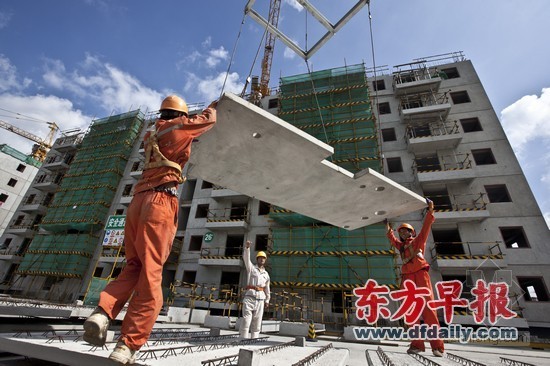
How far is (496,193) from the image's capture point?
50.8ft

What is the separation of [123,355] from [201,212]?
20.5m

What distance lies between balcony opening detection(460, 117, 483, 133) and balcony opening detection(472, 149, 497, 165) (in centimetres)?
199

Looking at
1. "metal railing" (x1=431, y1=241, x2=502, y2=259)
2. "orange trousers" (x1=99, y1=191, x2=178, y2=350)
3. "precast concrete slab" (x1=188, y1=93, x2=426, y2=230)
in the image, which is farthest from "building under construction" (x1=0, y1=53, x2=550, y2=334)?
"orange trousers" (x1=99, y1=191, x2=178, y2=350)

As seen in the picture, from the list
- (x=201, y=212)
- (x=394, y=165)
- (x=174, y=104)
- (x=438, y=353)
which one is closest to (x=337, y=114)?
(x=394, y=165)

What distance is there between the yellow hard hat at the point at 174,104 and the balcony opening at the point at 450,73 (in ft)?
78.1

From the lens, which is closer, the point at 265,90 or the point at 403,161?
the point at 403,161

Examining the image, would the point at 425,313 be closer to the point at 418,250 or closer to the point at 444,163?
the point at 418,250

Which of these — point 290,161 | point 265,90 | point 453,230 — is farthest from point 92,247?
point 453,230

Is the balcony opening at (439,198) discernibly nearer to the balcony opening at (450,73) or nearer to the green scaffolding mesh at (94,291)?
the balcony opening at (450,73)

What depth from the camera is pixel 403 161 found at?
1745 cm

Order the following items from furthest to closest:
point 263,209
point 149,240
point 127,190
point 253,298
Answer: point 127,190
point 263,209
point 253,298
point 149,240

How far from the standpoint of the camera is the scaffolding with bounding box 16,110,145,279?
22.4 m

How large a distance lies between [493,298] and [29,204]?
42.6 metres

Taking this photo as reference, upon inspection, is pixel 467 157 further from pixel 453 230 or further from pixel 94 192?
pixel 94 192
